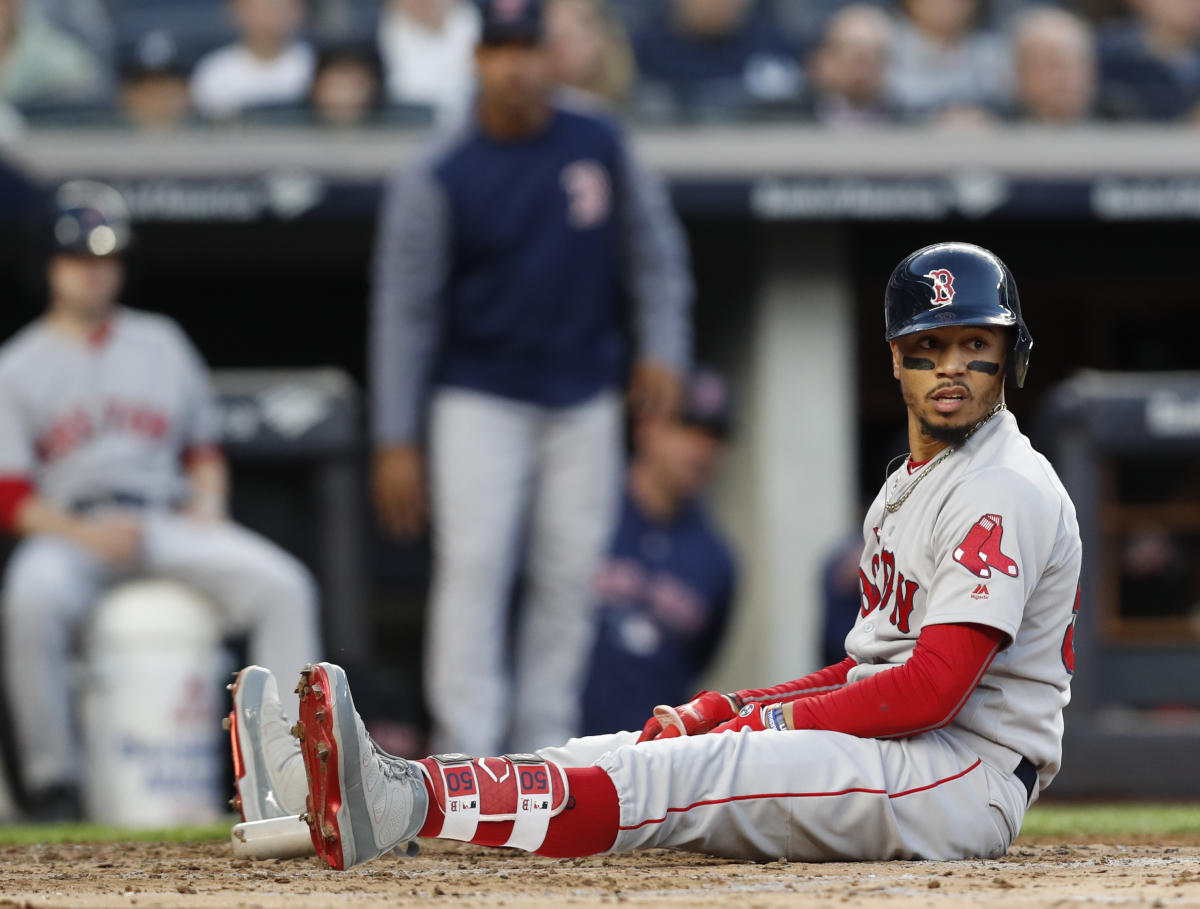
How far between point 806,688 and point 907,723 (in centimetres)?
34

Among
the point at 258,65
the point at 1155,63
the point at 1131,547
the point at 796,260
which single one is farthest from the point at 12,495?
the point at 1155,63

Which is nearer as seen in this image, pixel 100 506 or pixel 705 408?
pixel 100 506

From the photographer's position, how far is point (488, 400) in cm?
516

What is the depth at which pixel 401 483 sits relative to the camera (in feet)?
17.3

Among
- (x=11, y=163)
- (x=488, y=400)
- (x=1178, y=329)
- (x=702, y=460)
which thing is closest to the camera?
(x=488, y=400)

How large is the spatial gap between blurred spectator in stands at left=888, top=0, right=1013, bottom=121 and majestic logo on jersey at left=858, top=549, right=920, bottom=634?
475 centimetres

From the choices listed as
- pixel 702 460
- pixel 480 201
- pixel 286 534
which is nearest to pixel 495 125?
pixel 480 201

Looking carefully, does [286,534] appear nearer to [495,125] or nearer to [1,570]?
[1,570]

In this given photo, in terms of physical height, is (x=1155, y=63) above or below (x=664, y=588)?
above

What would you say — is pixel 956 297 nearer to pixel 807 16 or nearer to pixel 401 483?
pixel 401 483

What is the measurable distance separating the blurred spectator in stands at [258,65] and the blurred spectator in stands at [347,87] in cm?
14

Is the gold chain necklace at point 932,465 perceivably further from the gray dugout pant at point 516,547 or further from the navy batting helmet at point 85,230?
the navy batting helmet at point 85,230

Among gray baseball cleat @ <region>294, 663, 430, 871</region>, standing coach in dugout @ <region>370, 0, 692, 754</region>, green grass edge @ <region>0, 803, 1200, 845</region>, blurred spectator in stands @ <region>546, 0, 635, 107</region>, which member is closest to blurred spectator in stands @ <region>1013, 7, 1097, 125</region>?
blurred spectator in stands @ <region>546, 0, 635, 107</region>

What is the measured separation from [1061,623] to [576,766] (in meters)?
0.80
